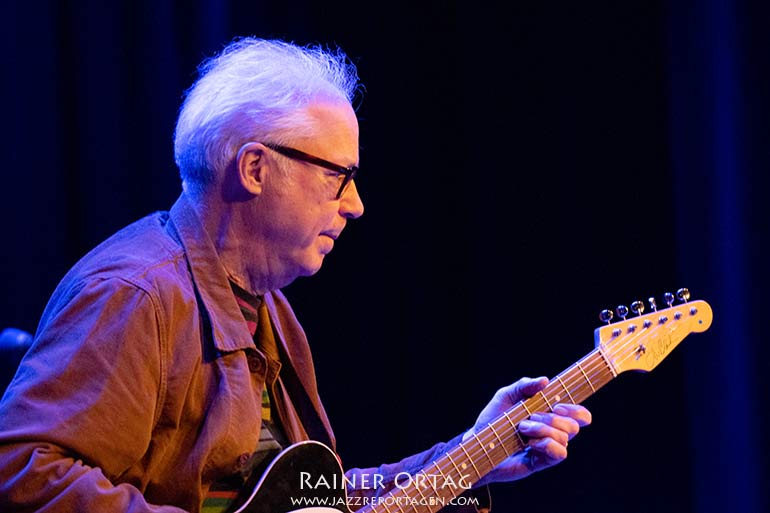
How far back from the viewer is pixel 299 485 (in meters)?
1.58

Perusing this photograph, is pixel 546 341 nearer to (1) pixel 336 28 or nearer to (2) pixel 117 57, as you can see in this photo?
(1) pixel 336 28

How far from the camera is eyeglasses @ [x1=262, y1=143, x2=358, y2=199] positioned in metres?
1.79

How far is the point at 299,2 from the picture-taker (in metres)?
2.99

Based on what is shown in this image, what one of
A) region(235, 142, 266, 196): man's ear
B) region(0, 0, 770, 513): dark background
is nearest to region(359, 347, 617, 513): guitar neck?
region(235, 142, 266, 196): man's ear

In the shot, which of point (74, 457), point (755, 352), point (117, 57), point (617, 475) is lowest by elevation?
point (617, 475)

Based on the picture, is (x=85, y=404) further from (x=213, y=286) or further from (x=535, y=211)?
→ (x=535, y=211)

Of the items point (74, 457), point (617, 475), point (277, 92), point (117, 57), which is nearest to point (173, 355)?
point (74, 457)

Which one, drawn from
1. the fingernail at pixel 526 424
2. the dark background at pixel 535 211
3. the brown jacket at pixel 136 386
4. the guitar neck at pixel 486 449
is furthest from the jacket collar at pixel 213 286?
the dark background at pixel 535 211

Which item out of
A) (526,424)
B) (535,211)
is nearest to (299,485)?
(526,424)

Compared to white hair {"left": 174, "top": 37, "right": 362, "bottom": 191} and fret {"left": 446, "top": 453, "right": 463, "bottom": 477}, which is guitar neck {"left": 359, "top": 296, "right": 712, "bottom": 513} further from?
white hair {"left": 174, "top": 37, "right": 362, "bottom": 191}

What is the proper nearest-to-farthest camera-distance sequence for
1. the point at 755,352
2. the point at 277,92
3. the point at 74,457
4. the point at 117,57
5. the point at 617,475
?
the point at 74,457 → the point at 277,92 → the point at 117,57 → the point at 755,352 → the point at 617,475

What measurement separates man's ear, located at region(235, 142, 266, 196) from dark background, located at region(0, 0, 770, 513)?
837mm

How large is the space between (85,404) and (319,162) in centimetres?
70

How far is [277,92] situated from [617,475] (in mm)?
1893
